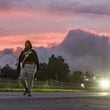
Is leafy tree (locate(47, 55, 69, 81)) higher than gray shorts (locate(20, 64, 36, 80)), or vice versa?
leafy tree (locate(47, 55, 69, 81))

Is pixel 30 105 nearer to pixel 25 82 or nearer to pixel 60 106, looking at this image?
pixel 60 106

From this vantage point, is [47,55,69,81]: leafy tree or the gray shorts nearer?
the gray shorts

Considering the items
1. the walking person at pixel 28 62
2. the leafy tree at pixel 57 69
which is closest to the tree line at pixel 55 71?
the leafy tree at pixel 57 69

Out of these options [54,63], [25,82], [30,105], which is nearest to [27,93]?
[25,82]

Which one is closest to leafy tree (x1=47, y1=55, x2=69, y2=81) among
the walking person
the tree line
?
the tree line

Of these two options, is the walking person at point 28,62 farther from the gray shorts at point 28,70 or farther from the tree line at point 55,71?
the tree line at point 55,71

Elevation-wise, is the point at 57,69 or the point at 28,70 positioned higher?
the point at 57,69

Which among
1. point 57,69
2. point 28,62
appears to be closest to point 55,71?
point 57,69

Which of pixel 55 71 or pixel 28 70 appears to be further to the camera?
pixel 55 71

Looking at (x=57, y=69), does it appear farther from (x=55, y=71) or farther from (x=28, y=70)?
(x=28, y=70)

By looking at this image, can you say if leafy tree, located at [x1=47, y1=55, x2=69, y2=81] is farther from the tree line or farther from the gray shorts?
the gray shorts

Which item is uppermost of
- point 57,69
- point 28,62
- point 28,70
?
point 57,69

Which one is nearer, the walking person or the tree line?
the walking person

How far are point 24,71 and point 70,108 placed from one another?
229 inches
